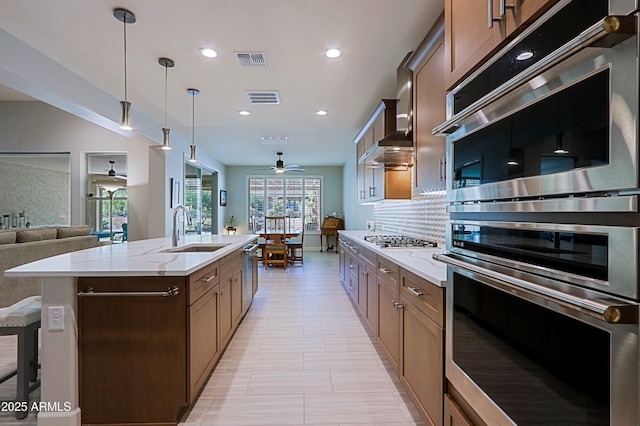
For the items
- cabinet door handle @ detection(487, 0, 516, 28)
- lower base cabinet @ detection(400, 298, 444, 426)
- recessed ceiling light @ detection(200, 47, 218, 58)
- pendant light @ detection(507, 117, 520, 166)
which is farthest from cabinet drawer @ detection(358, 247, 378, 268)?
Answer: recessed ceiling light @ detection(200, 47, 218, 58)

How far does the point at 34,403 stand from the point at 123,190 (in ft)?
17.4

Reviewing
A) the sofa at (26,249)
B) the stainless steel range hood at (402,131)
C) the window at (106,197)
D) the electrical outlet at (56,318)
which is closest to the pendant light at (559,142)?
the stainless steel range hood at (402,131)

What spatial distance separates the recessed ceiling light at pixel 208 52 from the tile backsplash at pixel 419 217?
227 cm

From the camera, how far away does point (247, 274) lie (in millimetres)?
3795

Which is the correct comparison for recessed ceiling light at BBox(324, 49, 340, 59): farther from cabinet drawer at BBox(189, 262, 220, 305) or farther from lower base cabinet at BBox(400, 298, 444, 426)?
lower base cabinet at BBox(400, 298, 444, 426)

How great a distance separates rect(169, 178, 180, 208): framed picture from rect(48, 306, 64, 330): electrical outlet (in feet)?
14.2

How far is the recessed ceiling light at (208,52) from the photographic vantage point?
2866 millimetres

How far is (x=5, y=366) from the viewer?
8.21ft

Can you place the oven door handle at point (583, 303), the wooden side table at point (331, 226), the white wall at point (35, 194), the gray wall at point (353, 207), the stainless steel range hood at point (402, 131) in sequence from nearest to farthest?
the oven door handle at point (583, 303) → the stainless steel range hood at point (402, 131) → the white wall at point (35, 194) → the gray wall at point (353, 207) → the wooden side table at point (331, 226)

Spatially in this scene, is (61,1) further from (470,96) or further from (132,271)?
(470,96)

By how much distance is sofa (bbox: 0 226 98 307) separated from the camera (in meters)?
3.53

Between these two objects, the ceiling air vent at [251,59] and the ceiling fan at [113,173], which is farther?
the ceiling fan at [113,173]

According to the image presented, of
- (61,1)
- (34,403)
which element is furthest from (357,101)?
(34,403)

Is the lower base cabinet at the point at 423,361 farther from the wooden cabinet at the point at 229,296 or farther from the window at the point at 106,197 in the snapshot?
the window at the point at 106,197
